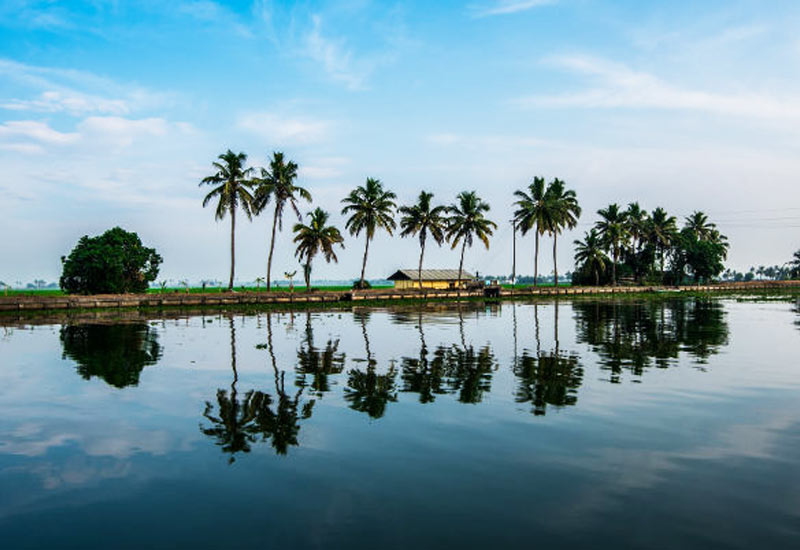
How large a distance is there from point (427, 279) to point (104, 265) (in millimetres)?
51236

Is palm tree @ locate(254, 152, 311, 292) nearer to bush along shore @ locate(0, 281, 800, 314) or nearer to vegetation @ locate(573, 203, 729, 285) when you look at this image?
bush along shore @ locate(0, 281, 800, 314)

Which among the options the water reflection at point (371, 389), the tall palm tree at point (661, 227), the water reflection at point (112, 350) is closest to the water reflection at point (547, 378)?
the water reflection at point (371, 389)

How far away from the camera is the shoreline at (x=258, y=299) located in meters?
44.8

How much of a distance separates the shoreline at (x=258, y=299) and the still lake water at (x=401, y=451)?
94.0 ft

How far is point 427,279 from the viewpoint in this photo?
94375mm

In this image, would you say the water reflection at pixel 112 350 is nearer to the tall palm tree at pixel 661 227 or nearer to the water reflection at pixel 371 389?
the water reflection at pixel 371 389

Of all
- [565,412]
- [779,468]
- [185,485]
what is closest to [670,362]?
[565,412]

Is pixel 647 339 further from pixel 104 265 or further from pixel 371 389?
pixel 104 265

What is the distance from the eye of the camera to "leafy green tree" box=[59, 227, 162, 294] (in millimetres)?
57500

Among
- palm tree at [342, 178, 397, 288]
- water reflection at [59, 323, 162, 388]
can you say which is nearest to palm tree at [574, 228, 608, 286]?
palm tree at [342, 178, 397, 288]

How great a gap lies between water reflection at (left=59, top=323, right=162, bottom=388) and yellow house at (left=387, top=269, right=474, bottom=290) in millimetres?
64708

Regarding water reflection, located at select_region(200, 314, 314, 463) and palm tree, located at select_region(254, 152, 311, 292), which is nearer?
water reflection, located at select_region(200, 314, 314, 463)

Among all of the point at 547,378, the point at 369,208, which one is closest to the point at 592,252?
the point at 369,208

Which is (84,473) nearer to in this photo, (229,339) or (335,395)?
(335,395)
